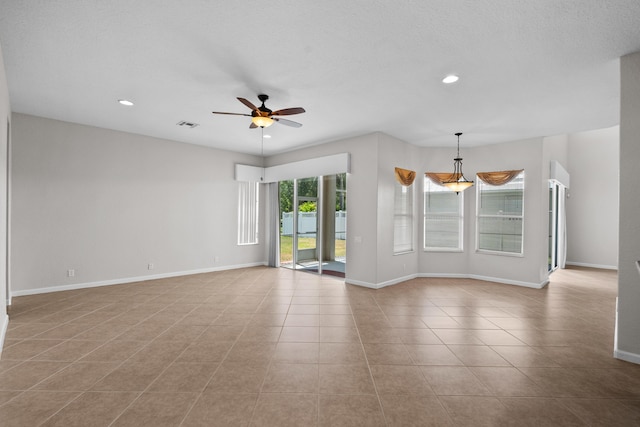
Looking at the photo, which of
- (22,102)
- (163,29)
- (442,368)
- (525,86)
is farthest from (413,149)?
(22,102)

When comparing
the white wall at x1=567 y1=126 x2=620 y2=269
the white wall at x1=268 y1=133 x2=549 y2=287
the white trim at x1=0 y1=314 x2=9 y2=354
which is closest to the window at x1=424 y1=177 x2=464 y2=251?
the white wall at x1=268 y1=133 x2=549 y2=287

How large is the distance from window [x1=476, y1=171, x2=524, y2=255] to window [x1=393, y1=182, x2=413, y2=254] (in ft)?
4.92

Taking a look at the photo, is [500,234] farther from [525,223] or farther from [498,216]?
[525,223]

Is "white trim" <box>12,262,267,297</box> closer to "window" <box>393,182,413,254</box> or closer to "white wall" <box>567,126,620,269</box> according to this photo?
"window" <box>393,182,413,254</box>

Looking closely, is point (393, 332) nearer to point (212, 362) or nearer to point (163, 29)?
point (212, 362)

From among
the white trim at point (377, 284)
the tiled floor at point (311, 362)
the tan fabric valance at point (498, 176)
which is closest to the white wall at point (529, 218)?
the tan fabric valance at point (498, 176)

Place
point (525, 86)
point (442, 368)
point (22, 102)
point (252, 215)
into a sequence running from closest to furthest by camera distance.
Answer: point (442, 368), point (525, 86), point (22, 102), point (252, 215)

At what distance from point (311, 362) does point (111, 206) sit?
501 centimetres

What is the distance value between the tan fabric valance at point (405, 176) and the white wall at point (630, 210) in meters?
3.45

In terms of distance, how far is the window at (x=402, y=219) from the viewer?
6.23 meters

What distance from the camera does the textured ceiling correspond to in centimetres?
232

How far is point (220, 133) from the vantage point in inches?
230

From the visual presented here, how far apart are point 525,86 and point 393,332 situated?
3323 mm

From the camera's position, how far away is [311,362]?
2.80 meters
